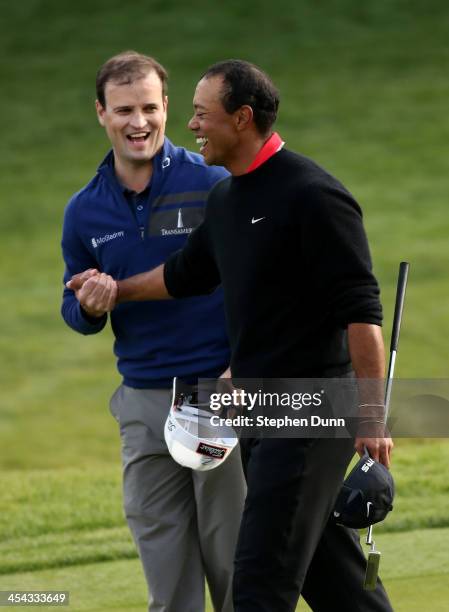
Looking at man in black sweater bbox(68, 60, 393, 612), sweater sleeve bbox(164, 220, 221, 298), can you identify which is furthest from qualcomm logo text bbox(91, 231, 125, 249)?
man in black sweater bbox(68, 60, 393, 612)

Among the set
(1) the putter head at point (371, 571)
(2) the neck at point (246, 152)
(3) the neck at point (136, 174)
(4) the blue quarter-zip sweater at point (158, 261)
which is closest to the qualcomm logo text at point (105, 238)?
(4) the blue quarter-zip sweater at point (158, 261)

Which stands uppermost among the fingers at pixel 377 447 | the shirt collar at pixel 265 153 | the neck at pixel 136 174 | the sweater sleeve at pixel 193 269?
the shirt collar at pixel 265 153

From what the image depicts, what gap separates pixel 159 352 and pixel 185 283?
32 centimetres

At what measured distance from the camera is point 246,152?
11.6ft

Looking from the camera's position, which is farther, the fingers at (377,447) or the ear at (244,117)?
the ear at (244,117)

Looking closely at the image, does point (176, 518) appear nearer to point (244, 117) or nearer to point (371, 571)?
point (371, 571)

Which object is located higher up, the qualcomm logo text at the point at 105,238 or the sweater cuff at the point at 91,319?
the qualcomm logo text at the point at 105,238

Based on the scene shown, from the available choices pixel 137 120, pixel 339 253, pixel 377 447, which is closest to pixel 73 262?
pixel 137 120

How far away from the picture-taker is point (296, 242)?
3.39m

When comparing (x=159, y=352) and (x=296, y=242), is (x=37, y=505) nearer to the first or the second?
(x=159, y=352)

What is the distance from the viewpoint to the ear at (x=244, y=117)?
3.54 meters

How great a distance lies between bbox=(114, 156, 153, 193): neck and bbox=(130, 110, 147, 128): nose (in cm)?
14

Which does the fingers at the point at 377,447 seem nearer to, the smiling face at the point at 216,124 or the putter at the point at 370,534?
the putter at the point at 370,534

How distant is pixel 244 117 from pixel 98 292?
0.72 meters
